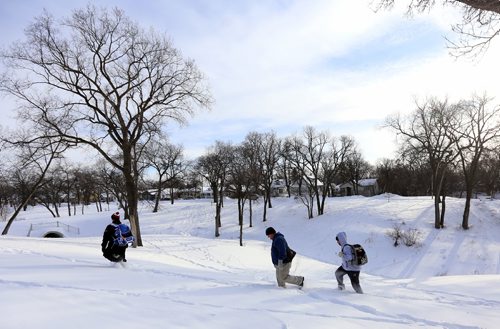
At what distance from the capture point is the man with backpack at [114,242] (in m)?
11.6

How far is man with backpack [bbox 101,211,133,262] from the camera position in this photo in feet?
38.0

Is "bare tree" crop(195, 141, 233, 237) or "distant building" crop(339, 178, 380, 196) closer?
"bare tree" crop(195, 141, 233, 237)

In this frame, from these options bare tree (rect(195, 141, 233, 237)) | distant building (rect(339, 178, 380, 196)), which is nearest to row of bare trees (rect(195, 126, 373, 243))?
bare tree (rect(195, 141, 233, 237))

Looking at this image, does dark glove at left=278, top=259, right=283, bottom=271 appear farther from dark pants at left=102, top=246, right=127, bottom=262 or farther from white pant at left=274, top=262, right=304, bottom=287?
dark pants at left=102, top=246, right=127, bottom=262

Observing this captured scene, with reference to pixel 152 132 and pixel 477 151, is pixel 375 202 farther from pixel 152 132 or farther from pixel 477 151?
pixel 152 132

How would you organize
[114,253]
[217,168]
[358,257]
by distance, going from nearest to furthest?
[358,257] < [114,253] < [217,168]

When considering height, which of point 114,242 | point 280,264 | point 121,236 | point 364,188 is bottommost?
point 280,264

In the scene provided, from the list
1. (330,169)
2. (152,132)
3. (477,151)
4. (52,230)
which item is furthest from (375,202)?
(52,230)

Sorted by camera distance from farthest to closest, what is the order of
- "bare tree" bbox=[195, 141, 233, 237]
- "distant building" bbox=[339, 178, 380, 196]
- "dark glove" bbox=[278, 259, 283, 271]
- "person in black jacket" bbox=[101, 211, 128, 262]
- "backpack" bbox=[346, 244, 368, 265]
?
1. "distant building" bbox=[339, 178, 380, 196]
2. "bare tree" bbox=[195, 141, 233, 237]
3. "person in black jacket" bbox=[101, 211, 128, 262]
4. "dark glove" bbox=[278, 259, 283, 271]
5. "backpack" bbox=[346, 244, 368, 265]

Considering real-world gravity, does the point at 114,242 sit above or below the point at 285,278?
above

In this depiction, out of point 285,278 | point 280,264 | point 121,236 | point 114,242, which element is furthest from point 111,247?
point 285,278

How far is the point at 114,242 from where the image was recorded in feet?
37.9

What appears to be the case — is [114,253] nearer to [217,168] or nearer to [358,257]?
[358,257]

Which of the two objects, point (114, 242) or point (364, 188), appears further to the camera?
point (364, 188)
